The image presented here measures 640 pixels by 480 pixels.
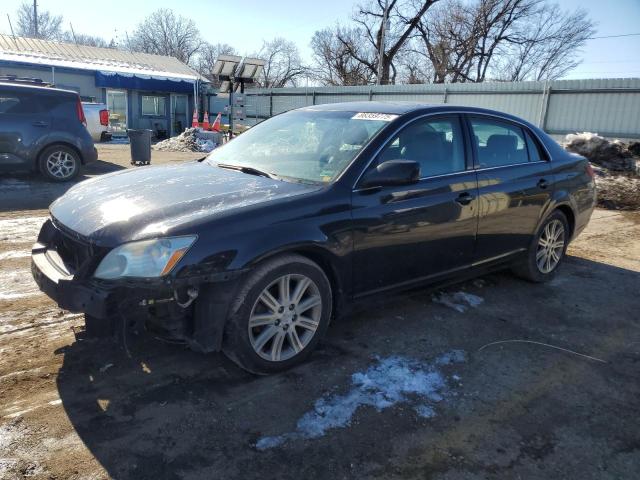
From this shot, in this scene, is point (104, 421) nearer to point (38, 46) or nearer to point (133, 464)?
point (133, 464)

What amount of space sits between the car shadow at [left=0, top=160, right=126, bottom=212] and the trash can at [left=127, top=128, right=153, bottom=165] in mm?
1574

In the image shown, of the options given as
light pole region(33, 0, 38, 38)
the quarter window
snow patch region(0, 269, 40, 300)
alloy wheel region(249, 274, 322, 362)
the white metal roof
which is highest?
light pole region(33, 0, 38, 38)

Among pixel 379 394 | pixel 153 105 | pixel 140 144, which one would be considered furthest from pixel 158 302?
pixel 153 105

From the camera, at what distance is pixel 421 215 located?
151 inches

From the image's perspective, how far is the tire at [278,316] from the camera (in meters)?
3.02

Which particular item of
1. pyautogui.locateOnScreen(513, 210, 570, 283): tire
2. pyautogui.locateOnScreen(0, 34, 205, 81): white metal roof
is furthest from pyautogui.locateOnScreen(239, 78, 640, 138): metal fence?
pyautogui.locateOnScreen(0, 34, 205, 81): white metal roof

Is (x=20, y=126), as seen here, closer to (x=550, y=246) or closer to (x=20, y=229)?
(x=20, y=229)

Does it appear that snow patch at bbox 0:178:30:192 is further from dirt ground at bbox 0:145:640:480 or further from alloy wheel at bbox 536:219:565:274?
alloy wheel at bbox 536:219:565:274

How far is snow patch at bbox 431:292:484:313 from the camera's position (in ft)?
15.1

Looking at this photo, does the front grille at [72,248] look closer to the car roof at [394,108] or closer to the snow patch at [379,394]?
the snow patch at [379,394]

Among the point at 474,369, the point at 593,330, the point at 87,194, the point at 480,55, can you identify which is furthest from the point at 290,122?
the point at 480,55

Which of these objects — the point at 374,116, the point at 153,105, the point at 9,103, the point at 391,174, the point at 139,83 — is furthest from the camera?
the point at 153,105

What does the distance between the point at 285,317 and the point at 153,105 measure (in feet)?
86.1

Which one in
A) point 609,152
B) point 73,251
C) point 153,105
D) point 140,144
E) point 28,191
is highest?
point 153,105
